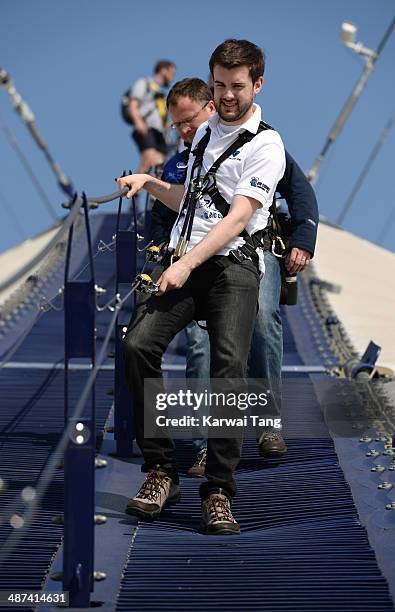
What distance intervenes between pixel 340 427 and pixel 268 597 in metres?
2.61

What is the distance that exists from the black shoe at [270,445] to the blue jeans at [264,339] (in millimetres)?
107

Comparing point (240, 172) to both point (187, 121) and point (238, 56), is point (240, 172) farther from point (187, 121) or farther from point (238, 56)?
point (187, 121)

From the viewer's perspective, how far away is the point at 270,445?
660 cm

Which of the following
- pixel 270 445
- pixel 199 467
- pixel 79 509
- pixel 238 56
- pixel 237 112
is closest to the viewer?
pixel 79 509

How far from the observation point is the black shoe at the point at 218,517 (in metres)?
5.46

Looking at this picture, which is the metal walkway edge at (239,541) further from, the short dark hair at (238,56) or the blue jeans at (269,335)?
the short dark hair at (238,56)

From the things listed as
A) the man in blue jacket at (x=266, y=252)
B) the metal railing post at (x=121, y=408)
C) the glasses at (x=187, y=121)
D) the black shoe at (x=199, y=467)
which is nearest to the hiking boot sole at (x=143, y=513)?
the black shoe at (x=199, y=467)

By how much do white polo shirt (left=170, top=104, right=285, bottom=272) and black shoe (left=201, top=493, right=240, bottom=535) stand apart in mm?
970

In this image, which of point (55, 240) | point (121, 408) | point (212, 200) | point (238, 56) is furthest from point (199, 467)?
point (55, 240)

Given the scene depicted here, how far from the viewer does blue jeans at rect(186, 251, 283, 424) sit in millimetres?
6469

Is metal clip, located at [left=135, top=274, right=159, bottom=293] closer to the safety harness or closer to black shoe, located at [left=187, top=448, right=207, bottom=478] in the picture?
the safety harness

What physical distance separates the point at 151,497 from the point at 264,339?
117 centimetres

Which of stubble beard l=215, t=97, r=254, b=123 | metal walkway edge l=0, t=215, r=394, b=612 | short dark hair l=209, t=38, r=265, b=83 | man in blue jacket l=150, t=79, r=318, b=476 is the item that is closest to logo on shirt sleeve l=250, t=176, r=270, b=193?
stubble beard l=215, t=97, r=254, b=123

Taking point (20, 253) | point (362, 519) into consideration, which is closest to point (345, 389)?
point (362, 519)
